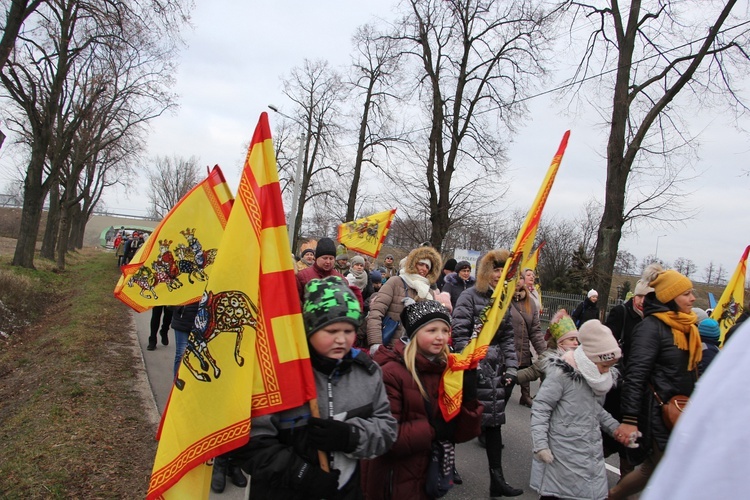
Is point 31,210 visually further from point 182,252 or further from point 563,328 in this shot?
point 563,328

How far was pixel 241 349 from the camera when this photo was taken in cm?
216

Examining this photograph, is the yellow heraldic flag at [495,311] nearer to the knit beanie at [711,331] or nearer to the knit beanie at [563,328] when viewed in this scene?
the knit beanie at [563,328]

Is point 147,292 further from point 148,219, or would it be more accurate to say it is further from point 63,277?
point 148,219

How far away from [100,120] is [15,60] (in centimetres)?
842

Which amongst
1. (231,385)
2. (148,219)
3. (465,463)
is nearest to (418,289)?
(465,463)

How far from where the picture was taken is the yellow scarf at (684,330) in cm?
358

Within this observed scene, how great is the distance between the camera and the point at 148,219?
91.6 metres

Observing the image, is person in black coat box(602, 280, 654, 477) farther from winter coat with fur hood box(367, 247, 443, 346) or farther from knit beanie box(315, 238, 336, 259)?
knit beanie box(315, 238, 336, 259)

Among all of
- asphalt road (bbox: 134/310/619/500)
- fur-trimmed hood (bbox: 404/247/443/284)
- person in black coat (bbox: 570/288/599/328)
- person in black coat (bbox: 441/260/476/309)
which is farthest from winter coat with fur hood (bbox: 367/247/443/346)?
person in black coat (bbox: 570/288/599/328)

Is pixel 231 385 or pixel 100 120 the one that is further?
pixel 100 120

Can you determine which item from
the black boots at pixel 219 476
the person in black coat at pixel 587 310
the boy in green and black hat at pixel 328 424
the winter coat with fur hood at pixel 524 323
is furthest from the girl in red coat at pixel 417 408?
the person in black coat at pixel 587 310

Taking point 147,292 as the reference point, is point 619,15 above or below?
above

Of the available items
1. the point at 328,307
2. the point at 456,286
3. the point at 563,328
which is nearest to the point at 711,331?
the point at 563,328

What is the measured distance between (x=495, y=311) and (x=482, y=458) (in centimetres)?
264
